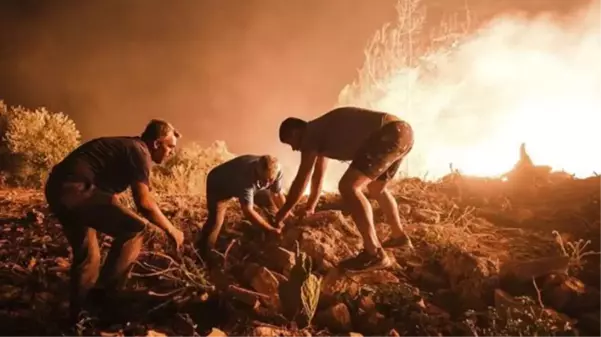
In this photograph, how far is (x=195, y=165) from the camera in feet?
42.3

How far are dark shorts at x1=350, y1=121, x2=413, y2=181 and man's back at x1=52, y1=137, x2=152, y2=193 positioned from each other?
174 cm

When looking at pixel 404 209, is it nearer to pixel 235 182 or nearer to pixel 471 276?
pixel 471 276

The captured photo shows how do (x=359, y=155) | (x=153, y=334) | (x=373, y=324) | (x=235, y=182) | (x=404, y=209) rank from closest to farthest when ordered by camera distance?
(x=153, y=334), (x=373, y=324), (x=359, y=155), (x=235, y=182), (x=404, y=209)

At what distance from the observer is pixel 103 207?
12.8 feet

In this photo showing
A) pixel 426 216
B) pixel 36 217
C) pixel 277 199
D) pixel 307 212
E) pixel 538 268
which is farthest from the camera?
pixel 426 216

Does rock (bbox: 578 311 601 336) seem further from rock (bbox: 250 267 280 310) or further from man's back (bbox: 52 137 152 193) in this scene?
man's back (bbox: 52 137 152 193)

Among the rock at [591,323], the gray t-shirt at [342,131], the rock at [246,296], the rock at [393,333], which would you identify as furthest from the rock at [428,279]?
the rock at [246,296]

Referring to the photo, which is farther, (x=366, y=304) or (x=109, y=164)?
Result: (x=366, y=304)

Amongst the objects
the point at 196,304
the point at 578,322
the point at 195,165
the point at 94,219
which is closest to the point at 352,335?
the point at 196,304

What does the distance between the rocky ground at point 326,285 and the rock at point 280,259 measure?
11mm

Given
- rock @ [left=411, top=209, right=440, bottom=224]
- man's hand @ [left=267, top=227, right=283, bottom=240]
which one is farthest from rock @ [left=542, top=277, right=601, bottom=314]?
man's hand @ [left=267, top=227, right=283, bottom=240]

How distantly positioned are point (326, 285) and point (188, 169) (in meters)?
8.10

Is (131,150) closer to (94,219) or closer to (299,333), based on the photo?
(94,219)

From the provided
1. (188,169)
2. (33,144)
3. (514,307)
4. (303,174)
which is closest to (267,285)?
(303,174)
